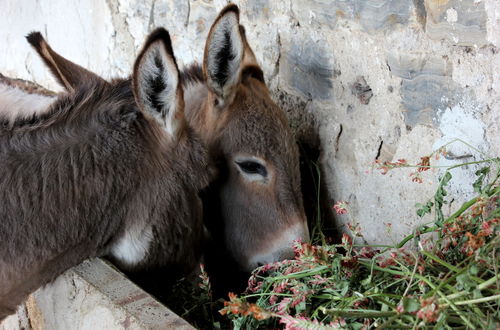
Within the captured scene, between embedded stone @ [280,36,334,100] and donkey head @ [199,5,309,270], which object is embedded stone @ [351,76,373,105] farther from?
donkey head @ [199,5,309,270]

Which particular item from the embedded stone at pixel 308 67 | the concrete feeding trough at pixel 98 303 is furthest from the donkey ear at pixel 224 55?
the concrete feeding trough at pixel 98 303

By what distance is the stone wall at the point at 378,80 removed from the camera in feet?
6.15

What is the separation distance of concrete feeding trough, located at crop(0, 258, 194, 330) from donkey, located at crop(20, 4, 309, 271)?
0.63 m

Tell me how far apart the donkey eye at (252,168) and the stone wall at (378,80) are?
0.40 metres

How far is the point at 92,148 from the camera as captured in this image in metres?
2.01

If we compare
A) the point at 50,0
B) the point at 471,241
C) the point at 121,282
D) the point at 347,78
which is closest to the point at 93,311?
the point at 121,282

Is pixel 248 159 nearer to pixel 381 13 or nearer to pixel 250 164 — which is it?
pixel 250 164

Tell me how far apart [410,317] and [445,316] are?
0.08 meters

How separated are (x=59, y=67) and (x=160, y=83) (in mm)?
678

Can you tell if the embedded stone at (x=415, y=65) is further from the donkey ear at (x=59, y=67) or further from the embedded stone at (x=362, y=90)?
the donkey ear at (x=59, y=67)

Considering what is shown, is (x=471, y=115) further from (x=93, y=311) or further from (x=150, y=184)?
(x=93, y=311)

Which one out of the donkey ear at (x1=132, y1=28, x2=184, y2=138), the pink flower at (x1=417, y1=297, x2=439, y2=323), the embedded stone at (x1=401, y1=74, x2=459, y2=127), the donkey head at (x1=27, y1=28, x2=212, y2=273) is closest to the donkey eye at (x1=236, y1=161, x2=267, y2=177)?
the donkey head at (x1=27, y1=28, x2=212, y2=273)

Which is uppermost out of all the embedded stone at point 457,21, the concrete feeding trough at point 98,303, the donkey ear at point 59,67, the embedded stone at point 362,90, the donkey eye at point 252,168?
the embedded stone at point 457,21

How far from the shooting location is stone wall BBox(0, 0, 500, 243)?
1.87m
